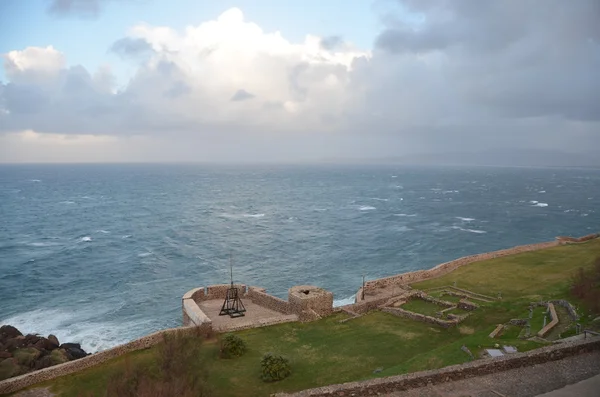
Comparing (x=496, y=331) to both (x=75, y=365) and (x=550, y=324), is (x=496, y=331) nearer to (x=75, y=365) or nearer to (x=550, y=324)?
(x=550, y=324)

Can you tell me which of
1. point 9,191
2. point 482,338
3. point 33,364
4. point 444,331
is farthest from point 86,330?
point 9,191

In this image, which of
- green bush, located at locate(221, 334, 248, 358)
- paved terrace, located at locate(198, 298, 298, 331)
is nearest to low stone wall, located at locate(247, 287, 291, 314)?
paved terrace, located at locate(198, 298, 298, 331)

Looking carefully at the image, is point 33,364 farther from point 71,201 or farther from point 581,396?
point 71,201

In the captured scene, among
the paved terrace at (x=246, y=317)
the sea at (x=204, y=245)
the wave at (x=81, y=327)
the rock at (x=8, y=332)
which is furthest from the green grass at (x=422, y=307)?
the rock at (x=8, y=332)

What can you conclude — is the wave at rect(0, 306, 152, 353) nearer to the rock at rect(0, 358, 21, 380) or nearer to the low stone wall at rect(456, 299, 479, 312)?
the rock at rect(0, 358, 21, 380)

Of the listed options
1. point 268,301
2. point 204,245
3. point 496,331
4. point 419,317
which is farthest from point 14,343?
point 204,245

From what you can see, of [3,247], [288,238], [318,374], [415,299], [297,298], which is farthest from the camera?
[288,238]
